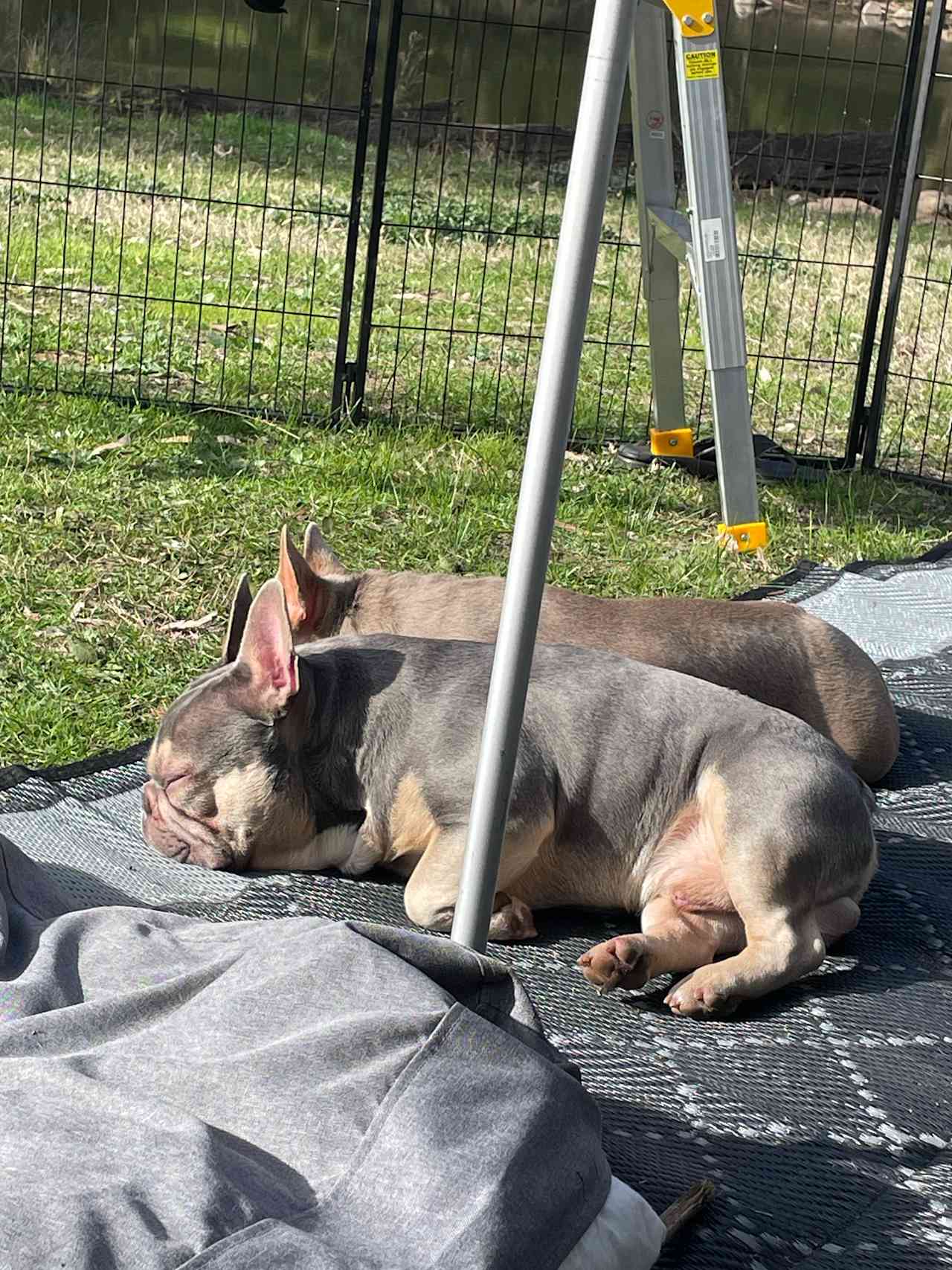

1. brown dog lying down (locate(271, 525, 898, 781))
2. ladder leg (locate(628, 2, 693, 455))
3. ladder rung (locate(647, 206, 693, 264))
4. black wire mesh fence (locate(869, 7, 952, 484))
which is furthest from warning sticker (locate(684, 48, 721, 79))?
brown dog lying down (locate(271, 525, 898, 781))

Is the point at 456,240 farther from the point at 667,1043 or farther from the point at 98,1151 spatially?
the point at 98,1151

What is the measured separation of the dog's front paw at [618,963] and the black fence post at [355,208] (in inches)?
186

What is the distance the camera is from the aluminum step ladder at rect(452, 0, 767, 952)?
2258mm

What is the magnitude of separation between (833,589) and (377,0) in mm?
3557

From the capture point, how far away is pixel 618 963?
9.87 feet

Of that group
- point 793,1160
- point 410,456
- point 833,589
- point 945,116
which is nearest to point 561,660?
point 793,1160

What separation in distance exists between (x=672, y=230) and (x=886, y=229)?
167cm

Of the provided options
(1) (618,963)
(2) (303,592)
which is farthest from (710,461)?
(1) (618,963)

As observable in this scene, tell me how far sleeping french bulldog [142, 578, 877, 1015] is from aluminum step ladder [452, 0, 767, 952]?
58 cm

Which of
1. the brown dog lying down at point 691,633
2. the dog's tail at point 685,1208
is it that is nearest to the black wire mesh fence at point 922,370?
the brown dog lying down at point 691,633

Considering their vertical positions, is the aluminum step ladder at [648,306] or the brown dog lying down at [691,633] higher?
the aluminum step ladder at [648,306]

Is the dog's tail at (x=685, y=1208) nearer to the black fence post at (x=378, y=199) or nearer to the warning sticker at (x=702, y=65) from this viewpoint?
the warning sticker at (x=702, y=65)

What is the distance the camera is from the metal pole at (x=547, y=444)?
2225mm

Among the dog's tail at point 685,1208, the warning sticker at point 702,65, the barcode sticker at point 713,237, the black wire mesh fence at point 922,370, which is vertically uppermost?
the warning sticker at point 702,65
